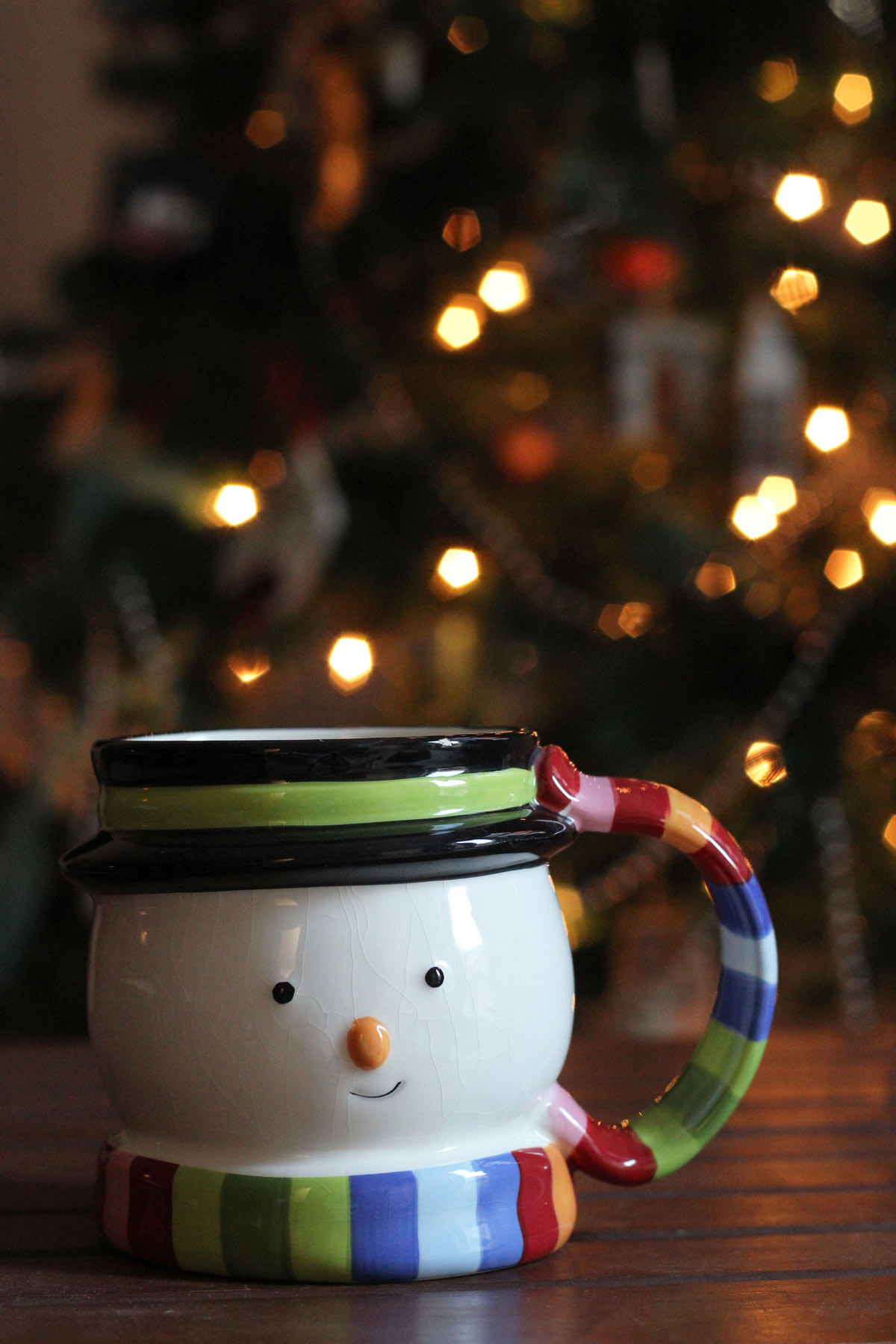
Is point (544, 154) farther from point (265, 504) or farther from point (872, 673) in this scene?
point (872, 673)

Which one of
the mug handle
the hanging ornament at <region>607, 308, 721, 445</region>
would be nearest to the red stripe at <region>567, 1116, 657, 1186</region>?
the mug handle

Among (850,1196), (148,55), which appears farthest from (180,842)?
(148,55)

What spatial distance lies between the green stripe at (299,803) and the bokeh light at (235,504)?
0.94 meters

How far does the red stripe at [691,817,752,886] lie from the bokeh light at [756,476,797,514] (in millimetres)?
984

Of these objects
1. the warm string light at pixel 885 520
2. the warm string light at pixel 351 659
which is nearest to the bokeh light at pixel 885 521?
the warm string light at pixel 885 520

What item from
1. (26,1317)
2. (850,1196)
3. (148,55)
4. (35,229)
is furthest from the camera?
(35,229)

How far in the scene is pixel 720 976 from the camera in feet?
1.64

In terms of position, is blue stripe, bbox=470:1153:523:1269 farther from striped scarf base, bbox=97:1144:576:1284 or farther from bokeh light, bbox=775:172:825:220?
bokeh light, bbox=775:172:825:220

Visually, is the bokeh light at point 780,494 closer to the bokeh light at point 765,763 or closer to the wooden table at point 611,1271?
the bokeh light at point 765,763

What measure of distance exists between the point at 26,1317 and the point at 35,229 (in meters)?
2.37

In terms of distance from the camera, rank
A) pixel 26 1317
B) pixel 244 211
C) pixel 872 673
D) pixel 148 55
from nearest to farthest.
A: pixel 26 1317 < pixel 872 673 < pixel 244 211 < pixel 148 55

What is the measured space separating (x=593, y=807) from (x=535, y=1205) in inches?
5.4

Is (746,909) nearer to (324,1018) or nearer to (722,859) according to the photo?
(722,859)

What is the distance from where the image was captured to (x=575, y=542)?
1.47 meters
